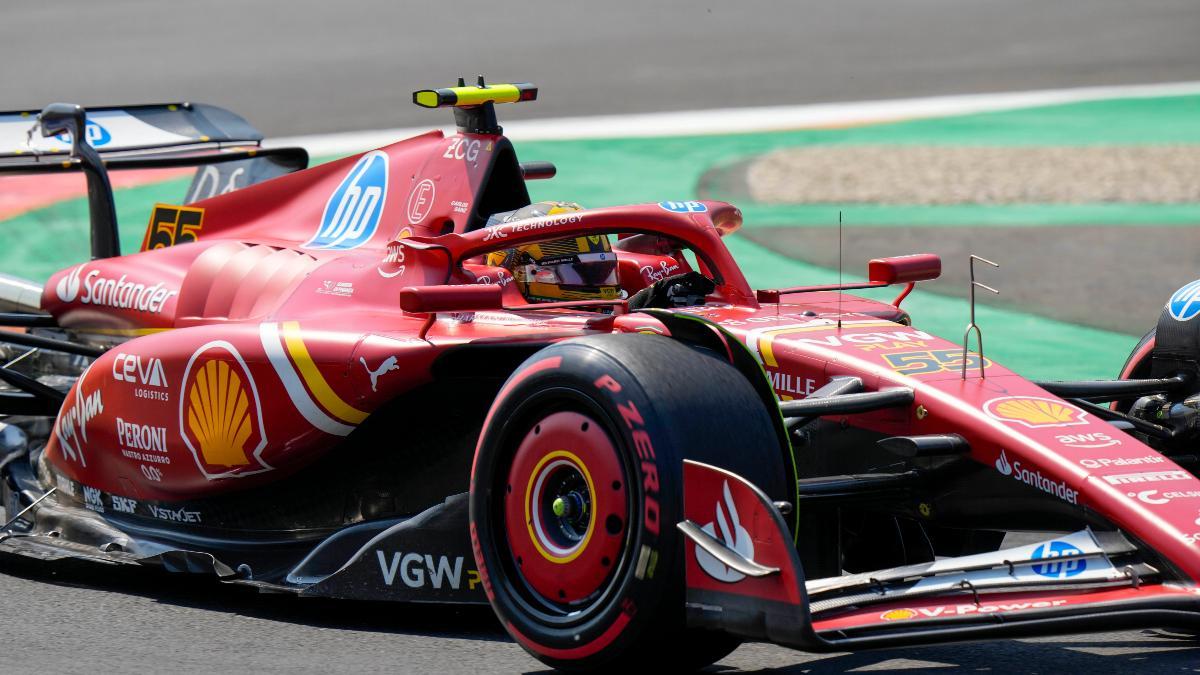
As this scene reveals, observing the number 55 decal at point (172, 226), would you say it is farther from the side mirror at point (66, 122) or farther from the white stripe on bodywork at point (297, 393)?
the white stripe on bodywork at point (297, 393)

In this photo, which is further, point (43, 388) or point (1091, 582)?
point (43, 388)

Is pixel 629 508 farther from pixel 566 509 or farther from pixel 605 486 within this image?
pixel 566 509

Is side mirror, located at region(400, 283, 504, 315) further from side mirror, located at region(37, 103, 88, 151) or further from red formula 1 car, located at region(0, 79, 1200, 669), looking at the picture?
side mirror, located at region(37, 103, 88, 151)

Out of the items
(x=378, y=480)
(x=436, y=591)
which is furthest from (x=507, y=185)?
(x=436, y=591)

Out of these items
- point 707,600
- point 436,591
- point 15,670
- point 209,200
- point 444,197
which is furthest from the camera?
point 209,200

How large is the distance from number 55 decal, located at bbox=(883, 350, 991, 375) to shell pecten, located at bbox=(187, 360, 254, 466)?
2.38 meters

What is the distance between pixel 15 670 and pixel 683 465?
218 cm

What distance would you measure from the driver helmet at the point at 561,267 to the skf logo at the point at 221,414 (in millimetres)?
1078

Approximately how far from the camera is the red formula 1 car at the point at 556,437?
4418mm

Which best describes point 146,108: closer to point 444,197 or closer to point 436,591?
point 444,197

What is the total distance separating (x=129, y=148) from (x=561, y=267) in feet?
12.2

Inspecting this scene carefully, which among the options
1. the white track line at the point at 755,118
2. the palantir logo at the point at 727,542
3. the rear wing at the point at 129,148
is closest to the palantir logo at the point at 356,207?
the rear wing at the point at 129,148

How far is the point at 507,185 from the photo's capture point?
6.98 m

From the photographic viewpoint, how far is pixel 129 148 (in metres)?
9.20
